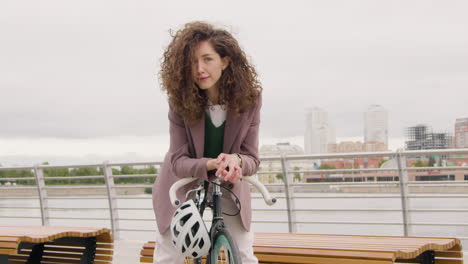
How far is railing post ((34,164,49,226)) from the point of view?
963 cm

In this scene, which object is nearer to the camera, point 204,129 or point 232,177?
point 232,177

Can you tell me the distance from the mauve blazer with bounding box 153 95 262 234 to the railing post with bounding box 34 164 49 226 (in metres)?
7.05

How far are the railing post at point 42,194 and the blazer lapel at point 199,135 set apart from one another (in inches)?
286

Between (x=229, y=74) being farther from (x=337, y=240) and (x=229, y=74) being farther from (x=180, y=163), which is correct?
(x=337, y=240)

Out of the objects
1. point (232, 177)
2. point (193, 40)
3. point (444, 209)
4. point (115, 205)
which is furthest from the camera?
point (115, 205)

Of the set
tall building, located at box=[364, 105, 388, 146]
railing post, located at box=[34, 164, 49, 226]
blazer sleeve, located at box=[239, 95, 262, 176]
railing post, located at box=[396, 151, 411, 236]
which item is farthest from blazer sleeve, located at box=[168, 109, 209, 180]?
tall building, located at box=[364, 105, 388, 146]

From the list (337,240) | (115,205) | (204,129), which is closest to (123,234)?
(115,205)

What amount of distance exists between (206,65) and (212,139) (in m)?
0.35

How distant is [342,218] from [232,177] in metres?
5.20

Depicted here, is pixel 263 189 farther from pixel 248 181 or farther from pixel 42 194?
pixel 42 194

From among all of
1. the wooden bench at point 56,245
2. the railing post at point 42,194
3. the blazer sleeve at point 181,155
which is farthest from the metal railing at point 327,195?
the blazer sleeve at point 181,155

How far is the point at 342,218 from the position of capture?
7.58 meters

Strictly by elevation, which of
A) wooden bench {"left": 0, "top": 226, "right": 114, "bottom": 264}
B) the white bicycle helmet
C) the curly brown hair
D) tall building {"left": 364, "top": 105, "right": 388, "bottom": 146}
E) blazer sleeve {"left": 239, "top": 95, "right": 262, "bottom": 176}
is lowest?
wooden bench {"left": 0, "top": 226, "right": 114, "bottom": 264}

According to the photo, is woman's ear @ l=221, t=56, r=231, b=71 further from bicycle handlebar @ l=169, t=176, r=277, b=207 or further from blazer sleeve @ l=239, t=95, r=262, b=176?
bicycle handlebar @ l=169, t=176, r=277, b=207
